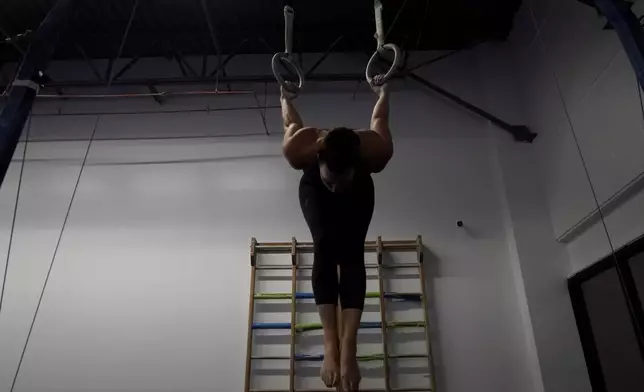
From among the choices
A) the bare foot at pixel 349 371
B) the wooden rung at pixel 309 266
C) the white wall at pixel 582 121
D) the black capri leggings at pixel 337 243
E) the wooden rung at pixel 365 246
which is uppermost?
the white wall at pixel 582 121

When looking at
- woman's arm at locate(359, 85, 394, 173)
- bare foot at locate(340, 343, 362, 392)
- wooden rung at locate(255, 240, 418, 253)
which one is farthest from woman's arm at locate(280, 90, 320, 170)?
wooden rung at locate(255, 240, 418, 253)

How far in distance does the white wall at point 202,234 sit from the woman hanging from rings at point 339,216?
224 centimetres

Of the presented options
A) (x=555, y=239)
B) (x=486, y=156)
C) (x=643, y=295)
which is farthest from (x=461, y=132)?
(x=643, y=295)

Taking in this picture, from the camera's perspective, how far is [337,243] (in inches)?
84.0

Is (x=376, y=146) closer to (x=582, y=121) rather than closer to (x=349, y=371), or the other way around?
(x=349, y=371)

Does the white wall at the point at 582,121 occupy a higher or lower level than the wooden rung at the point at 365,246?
higher

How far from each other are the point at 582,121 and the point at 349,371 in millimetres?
3079

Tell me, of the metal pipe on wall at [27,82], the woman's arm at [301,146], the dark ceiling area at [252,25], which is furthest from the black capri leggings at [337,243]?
the dark ceiling area at [252,25]

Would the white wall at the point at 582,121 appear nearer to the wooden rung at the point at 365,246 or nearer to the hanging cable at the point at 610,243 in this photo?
the hanging cable at the point at 610,243

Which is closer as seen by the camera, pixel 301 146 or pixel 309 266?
pixel 301 146

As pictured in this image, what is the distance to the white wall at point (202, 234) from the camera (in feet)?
13.7

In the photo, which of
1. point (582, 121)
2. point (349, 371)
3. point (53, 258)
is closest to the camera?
point (349, 371)

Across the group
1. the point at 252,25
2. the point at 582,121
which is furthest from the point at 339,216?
the point at 252,25

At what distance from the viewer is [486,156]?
16.1ft
